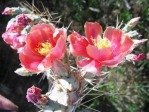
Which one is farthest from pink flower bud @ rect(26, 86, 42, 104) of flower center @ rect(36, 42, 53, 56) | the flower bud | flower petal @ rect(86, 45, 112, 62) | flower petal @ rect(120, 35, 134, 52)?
flower petal @ rect(120, 35, 134, 52)

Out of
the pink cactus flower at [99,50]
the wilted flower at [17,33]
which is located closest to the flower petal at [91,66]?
the pink cactus flower at [99,50]

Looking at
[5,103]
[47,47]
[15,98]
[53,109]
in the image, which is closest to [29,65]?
[47,47]

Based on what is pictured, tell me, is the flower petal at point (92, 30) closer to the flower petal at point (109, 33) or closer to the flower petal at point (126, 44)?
the flower petal at point (109, 33)

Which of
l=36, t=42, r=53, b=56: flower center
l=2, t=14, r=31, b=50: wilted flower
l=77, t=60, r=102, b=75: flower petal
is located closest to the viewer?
l=77, t=60, r=102, b=75: flower petal

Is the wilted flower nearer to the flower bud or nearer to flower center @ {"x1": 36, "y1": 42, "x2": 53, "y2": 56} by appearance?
flower center @ {"x1": 36, "y1": 42, "x2": 53, "y2": 56}

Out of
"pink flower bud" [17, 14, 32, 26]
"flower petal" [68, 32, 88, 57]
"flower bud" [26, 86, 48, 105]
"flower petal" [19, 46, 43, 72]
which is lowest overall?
"flower bud" [26, 86, 48, 105]

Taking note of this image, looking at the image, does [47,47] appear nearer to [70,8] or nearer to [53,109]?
[53,109]
